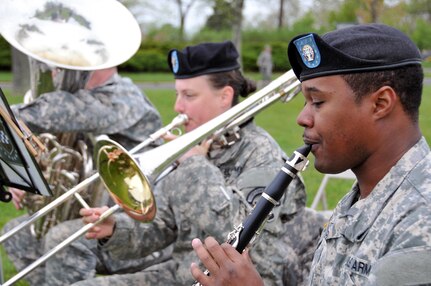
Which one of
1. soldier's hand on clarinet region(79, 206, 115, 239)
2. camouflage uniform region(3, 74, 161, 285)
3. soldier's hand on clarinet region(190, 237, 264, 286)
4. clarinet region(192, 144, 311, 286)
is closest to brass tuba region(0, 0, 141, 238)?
camouflage uniform region(3, 74, 161, 285)

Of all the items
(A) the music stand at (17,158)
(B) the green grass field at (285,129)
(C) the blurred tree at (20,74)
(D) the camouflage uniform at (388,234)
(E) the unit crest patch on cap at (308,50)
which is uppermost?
(E) the unit crest patch on cap at (308,50)

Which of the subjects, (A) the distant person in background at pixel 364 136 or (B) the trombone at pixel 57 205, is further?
(B) the trombone at pixel 57 205

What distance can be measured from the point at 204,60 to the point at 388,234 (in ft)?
6.34

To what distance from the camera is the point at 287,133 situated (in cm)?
1188

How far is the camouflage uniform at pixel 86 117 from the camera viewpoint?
13.5ft

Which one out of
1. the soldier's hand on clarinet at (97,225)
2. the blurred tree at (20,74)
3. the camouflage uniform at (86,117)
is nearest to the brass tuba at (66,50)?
the camouflage uniform at (86,117)

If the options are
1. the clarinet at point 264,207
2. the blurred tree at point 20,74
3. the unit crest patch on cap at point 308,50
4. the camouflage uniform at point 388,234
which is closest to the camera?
the camouflage uniform at point 388,234

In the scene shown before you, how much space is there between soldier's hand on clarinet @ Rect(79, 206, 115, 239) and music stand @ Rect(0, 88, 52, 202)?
35 centimetres

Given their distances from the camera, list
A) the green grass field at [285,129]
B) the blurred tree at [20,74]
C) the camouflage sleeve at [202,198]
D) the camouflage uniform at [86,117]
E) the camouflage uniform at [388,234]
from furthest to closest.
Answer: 1. the blurred tree at [20,74]
2. the green grass field at [285,129]
3. the camouflage uniform at [86,117]
4. the camouflage sleeve at [202,198]
5. the camouflage uniform at [388,234]

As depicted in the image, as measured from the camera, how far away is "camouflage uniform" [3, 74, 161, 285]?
4.11m

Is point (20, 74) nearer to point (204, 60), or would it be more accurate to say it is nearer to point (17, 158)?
point (204, 60)

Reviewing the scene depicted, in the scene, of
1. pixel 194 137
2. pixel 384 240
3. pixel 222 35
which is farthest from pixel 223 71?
pixel 222 35

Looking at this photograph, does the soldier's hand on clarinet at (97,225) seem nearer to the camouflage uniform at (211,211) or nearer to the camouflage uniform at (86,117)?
the camouflage uniform at (211,211)

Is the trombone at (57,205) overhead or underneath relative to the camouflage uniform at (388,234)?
underneath
